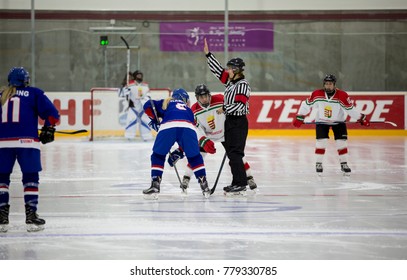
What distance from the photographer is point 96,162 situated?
11.9 metres

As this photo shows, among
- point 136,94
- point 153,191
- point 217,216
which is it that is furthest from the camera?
point 136,94

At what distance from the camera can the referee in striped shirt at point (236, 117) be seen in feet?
25.2

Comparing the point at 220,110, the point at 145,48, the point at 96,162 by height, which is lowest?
the point at 96,162

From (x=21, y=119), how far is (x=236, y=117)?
2591 mm

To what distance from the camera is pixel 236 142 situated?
25.4ft

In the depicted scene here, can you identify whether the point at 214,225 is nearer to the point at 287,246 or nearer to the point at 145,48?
the point at 287,246

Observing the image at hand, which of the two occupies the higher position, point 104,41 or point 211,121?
point 104,41

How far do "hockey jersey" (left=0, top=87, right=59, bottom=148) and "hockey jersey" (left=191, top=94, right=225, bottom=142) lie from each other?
2.49m

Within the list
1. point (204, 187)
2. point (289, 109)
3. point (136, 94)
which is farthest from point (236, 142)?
point (289, 109)

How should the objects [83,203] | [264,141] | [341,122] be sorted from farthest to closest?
[264,141] → [341,122] → [83,203]

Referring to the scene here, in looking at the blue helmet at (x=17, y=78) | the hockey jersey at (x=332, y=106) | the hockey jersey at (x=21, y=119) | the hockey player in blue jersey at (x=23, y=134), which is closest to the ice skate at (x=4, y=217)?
the hockey player in blue jersey at (x=23, y=134)

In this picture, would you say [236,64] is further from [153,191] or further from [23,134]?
[23,134]
